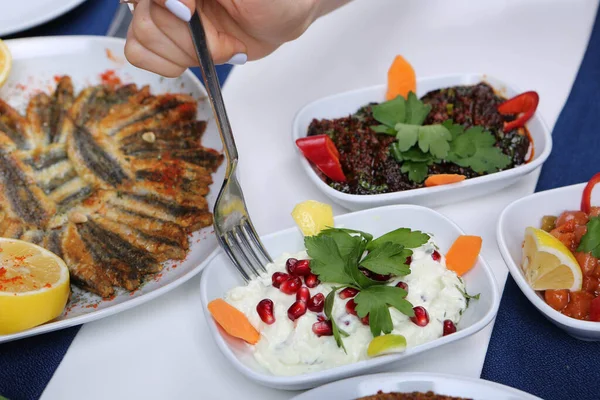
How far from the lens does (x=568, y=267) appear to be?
6.30 ft

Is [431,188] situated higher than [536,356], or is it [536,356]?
[431,188]

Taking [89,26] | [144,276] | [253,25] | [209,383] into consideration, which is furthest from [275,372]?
[89,26]

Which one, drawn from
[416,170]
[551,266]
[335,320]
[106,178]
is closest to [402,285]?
[335,320]

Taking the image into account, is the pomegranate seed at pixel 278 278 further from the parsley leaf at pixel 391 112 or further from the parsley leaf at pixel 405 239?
the parsley leaf at pixel 391 112

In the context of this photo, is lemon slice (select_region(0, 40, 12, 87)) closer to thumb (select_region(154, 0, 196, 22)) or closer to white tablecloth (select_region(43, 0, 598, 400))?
white tablecloth (select_region(43, 0, 598, 400))

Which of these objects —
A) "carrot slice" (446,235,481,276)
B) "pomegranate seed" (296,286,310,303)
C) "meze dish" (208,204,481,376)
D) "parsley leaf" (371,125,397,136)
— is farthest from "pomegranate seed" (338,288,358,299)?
"parsley leaf" (371,125,397,136)

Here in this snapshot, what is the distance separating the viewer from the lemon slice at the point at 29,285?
1.80 m

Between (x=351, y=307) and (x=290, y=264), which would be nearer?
(x=351, y=307)

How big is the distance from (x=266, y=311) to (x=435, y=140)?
103 centimetres

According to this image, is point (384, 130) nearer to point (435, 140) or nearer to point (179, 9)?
point (435, 140)

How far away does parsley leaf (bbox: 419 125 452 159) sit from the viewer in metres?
2.37

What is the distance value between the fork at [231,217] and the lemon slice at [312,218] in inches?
6.5

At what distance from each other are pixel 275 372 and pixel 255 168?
1.06 meters

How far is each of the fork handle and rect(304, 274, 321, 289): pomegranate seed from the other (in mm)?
467
